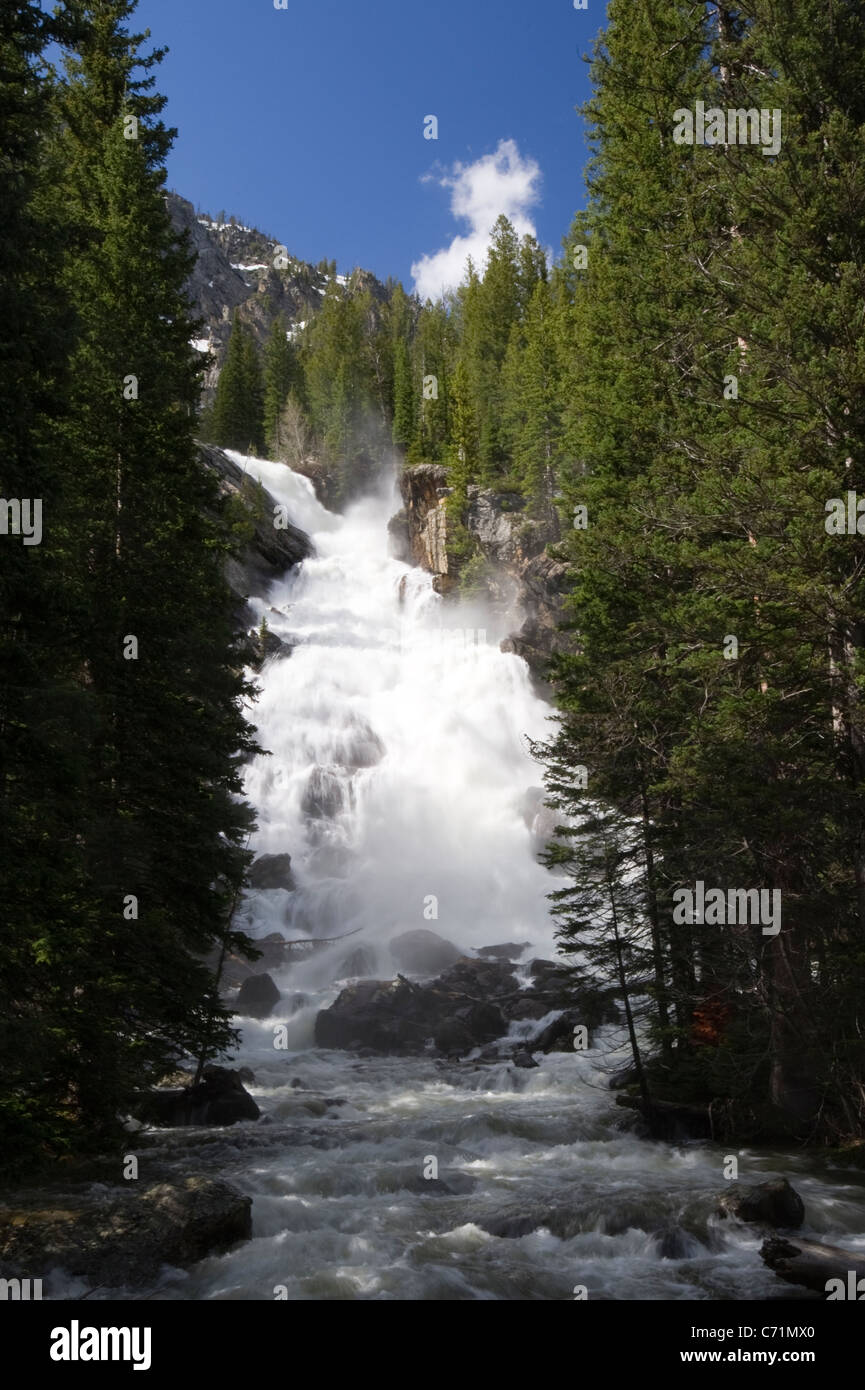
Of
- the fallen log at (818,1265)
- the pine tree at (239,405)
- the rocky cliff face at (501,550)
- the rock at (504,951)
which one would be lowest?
the fallen log at (818,1265)

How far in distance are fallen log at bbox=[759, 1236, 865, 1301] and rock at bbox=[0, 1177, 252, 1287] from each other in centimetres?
621

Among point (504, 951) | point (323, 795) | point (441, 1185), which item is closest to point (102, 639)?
point (441, 1185)

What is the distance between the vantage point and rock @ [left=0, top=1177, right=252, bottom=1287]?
9.19 metres

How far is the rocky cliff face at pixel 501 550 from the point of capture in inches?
1896

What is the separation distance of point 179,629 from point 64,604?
15.8 feet

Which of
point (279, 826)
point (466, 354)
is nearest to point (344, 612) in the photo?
point (279, 826)

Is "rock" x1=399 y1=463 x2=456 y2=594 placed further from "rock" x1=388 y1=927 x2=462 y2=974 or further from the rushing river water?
"rock" x1=388 y1=927 x2=462 y2=974

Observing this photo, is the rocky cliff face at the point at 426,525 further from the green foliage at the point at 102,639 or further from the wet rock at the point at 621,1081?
the wet rock at the point at 621,1081

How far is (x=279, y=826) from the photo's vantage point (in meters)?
40.9

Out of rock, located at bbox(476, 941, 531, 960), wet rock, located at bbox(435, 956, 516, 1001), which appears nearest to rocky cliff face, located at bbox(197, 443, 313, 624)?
rock, located at bbox(476, 941, 531, 960)

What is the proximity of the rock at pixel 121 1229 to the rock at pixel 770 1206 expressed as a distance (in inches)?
241
